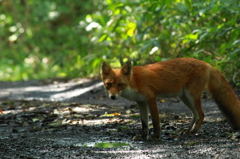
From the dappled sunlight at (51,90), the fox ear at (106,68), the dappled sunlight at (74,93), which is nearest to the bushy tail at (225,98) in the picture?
the fox ear at (106,68)

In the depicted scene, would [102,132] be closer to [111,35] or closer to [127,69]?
[127,69]

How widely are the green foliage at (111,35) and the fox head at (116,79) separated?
2.39 meters

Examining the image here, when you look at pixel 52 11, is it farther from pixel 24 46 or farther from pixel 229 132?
pixel 229 132

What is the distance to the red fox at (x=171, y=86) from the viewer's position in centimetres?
451

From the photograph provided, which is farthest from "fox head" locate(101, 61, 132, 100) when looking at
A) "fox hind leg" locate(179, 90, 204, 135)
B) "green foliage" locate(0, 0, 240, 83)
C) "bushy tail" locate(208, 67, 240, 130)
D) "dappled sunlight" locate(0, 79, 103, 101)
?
"dappled sunlight" locate(0, 79, 103, 101)

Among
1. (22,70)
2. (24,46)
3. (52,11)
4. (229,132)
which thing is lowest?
(229,132)

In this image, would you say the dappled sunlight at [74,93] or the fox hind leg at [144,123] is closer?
the fox hind leg at [144,123]

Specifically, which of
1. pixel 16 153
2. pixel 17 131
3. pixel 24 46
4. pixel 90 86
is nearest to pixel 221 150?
pixel 16 153

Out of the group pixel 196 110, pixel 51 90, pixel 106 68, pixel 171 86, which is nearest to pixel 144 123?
pixel 171 86

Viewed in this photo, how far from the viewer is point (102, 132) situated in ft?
16.3

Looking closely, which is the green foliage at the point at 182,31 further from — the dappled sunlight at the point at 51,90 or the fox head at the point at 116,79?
the fox head at the point at 116,79

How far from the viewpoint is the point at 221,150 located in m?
3.56

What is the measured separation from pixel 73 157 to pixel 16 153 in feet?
2.17

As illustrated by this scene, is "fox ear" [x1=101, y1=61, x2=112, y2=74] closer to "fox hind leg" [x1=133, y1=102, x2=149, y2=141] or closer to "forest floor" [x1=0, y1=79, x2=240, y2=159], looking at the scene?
"fox hind leg" [x1=133, y1=102, x2=149, y2=141]
